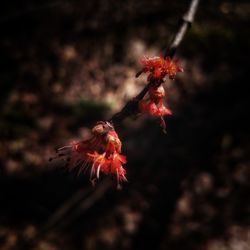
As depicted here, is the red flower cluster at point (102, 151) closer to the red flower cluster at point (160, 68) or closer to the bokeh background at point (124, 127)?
the red flower cluster at point (160, 68)

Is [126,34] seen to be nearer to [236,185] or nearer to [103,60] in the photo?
[103,60]

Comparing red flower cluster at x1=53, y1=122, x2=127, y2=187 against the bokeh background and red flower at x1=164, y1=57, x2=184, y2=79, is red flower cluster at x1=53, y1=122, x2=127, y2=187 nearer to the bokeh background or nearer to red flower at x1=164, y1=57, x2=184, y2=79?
red flower at x1=164, y1=57, x2=184, y2=79

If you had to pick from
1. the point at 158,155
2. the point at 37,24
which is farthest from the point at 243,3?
the point at 37,24

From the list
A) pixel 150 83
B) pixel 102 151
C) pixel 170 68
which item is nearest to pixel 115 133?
pixel 102 151

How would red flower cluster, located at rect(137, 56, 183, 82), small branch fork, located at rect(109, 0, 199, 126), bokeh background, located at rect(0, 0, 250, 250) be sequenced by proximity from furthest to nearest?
1. bokeh background, located at rect(0, 0, 250, 250)
2. red flower cluster, located at rect(137, 56, 183, 82)
3. small branch fork, located at rect(109, 0, 199, 126)

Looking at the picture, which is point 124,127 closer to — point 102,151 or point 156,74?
point 102,151

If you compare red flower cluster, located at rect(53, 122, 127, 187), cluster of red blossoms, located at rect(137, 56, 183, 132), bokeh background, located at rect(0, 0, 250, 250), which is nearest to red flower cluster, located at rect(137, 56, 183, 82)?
cluster of red blossoms, located at rect(137, 56, 183, 132)

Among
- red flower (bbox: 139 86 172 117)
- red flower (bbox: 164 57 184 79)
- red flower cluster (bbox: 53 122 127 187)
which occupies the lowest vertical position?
red flower cluster (bbox: 53 122 127 187)
